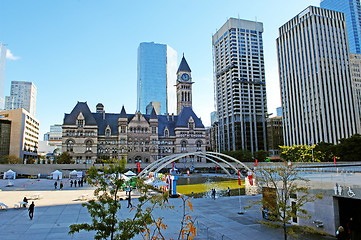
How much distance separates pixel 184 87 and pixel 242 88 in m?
45.0

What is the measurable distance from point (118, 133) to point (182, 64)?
45763mm

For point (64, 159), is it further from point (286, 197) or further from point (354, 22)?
point (354, 22)

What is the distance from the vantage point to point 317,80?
129 meters

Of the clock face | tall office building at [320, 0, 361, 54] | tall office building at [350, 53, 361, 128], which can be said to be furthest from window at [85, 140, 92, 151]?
tall office building at [320, 0, 361, 54]

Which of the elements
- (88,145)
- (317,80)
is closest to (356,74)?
(317,80)

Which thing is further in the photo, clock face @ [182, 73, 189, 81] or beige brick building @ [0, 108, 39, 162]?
clock face @ [182, 73, 189, 81]

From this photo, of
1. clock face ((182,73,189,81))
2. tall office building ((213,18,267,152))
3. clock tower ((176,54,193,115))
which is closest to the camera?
clock tower ((176,54,193,115))

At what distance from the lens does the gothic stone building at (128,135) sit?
9719 cm

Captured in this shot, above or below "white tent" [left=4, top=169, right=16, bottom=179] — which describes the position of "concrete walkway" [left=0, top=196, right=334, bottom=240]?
below

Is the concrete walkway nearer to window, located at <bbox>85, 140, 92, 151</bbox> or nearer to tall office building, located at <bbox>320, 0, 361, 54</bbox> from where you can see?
window, located at <bbox>85, 140, 92, 151</bbox>

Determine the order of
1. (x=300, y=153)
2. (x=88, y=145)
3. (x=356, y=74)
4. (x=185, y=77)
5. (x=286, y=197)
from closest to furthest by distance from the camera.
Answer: (x=286, y=197) → (x=300, y=153) → (x=88, y=145) → (x=185, y=77) → (x=356, y=74)

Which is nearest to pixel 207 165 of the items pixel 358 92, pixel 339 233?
pixel 339 233

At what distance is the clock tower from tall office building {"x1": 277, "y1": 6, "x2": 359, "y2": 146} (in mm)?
52537

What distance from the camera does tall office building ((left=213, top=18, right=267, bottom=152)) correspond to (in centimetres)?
15388
